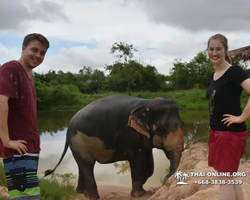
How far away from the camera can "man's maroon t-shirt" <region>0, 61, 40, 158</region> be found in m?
2.09

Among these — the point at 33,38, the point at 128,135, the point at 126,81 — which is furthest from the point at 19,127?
the point at 126,81

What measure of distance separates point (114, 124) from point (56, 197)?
4.72 ft

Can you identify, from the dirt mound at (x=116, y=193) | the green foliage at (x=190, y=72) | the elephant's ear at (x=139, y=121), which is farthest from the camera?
the green foliage at (x=190, y=72)

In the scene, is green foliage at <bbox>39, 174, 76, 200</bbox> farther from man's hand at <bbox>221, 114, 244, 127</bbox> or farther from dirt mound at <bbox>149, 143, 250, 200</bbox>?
man's hand at <bbox>221, 114, 244, 127</bbox>

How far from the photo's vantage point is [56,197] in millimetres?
4328

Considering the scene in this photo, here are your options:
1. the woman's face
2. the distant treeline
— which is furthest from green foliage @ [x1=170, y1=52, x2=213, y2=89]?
the woman's face

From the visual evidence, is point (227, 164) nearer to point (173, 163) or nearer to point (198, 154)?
point (173, 163)

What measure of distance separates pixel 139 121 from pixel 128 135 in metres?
0.38

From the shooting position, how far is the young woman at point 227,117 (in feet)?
6.97

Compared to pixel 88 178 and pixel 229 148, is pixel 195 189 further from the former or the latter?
pixel 88 178

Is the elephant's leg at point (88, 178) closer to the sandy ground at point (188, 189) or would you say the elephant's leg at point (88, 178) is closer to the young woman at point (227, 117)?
the sandy ground at point (188, 189)

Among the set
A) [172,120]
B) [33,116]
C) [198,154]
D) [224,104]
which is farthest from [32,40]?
[198,154]

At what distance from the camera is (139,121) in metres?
4.52

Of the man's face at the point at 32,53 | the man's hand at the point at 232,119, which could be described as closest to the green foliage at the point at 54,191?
the man's face at the point at 32,53
